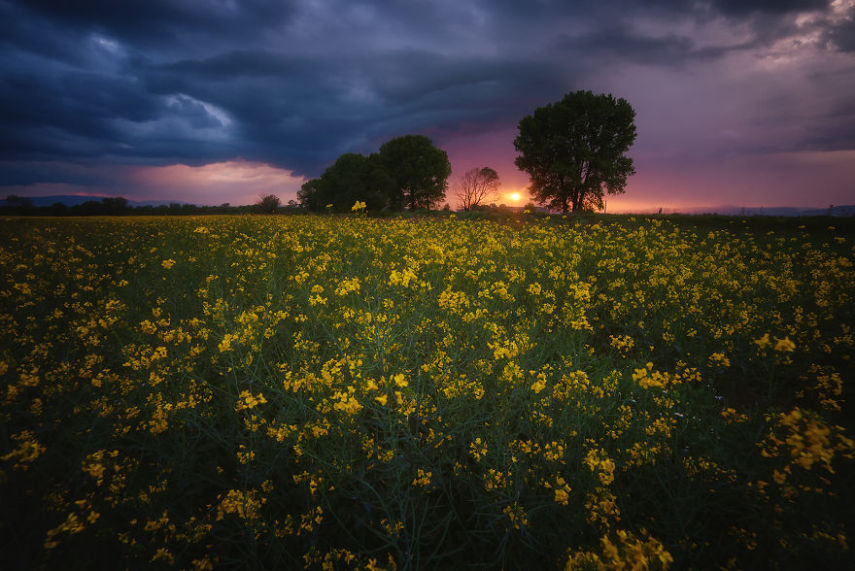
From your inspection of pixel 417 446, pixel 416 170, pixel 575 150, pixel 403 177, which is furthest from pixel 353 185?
pixel 417 446

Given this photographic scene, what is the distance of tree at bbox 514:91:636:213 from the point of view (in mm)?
29531

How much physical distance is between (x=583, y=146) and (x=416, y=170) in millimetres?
21630

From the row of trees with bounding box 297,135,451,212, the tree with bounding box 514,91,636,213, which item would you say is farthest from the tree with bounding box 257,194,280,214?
the tree with bounding box 514,91,636,213

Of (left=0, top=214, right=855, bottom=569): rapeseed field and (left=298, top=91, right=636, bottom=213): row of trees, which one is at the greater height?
(left=298, top=91, right=636, bottom=213): row of trees

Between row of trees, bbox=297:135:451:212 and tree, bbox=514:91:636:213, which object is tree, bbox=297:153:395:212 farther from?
tree, bbox=514:91:636:213

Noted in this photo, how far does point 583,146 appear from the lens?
29.7 m

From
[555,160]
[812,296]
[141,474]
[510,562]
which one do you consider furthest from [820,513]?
[555,160]

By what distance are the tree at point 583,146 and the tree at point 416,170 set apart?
15082mm

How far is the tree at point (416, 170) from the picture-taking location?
43531 millimetres

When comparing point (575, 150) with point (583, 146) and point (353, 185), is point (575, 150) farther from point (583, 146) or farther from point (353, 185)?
point (353, 185)

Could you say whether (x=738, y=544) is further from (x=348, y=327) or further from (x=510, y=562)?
(x=348, y=327)

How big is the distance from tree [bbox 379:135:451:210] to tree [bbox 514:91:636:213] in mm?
15082

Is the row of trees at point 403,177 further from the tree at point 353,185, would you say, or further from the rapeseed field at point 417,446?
the rapeseed field at point 417,446

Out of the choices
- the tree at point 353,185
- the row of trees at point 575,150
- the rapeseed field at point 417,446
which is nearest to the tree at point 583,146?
the row of trees at point 575,150
